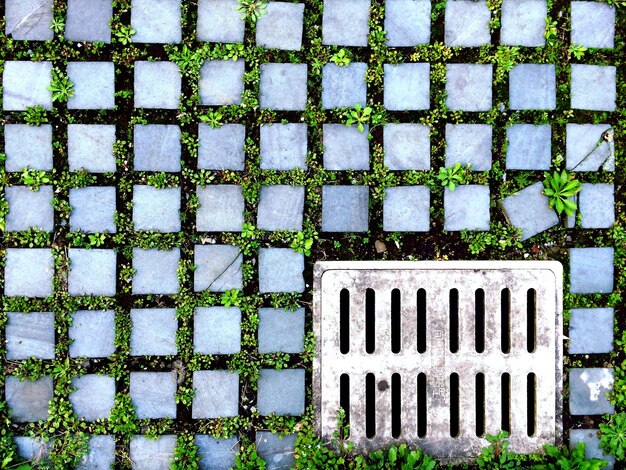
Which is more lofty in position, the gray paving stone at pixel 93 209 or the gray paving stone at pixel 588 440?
the gray paving stone at pixel 93 209

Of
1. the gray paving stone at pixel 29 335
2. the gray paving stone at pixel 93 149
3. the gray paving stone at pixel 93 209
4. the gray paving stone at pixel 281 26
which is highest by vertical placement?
the gray paving stone at pixel 281 26

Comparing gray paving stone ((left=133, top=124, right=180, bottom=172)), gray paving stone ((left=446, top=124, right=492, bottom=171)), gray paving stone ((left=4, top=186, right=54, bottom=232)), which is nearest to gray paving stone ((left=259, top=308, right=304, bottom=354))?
gray paving stone ((left=133, top=124, right=180, bottom=172))

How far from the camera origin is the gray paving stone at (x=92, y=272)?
332 cm

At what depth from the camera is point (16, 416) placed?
331 centimetres

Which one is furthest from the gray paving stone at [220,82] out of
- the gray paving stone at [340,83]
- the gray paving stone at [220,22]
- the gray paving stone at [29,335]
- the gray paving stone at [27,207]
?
the gray paving stone at [29,335]

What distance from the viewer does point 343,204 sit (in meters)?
3.36

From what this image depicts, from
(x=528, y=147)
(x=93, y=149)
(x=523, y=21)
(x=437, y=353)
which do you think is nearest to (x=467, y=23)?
(x=523, y=21)

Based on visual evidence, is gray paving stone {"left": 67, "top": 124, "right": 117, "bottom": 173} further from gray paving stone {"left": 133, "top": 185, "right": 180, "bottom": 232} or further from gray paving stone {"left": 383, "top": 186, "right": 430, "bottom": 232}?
gray paving stone {"left": 383, "top": 186, "right": 430, "bottom": 232}

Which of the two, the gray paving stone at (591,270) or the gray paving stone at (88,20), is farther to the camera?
the gray paving stone at (591,270)

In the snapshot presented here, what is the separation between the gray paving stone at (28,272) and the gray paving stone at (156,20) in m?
1.51

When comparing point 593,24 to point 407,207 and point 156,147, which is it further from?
point 156,147

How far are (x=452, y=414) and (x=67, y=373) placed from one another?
2.50 metres

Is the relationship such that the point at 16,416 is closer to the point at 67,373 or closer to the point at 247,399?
the point at 67,373

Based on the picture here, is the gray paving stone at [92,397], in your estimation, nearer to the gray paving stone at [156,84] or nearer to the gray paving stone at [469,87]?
the gray paving stone at [156,84]
